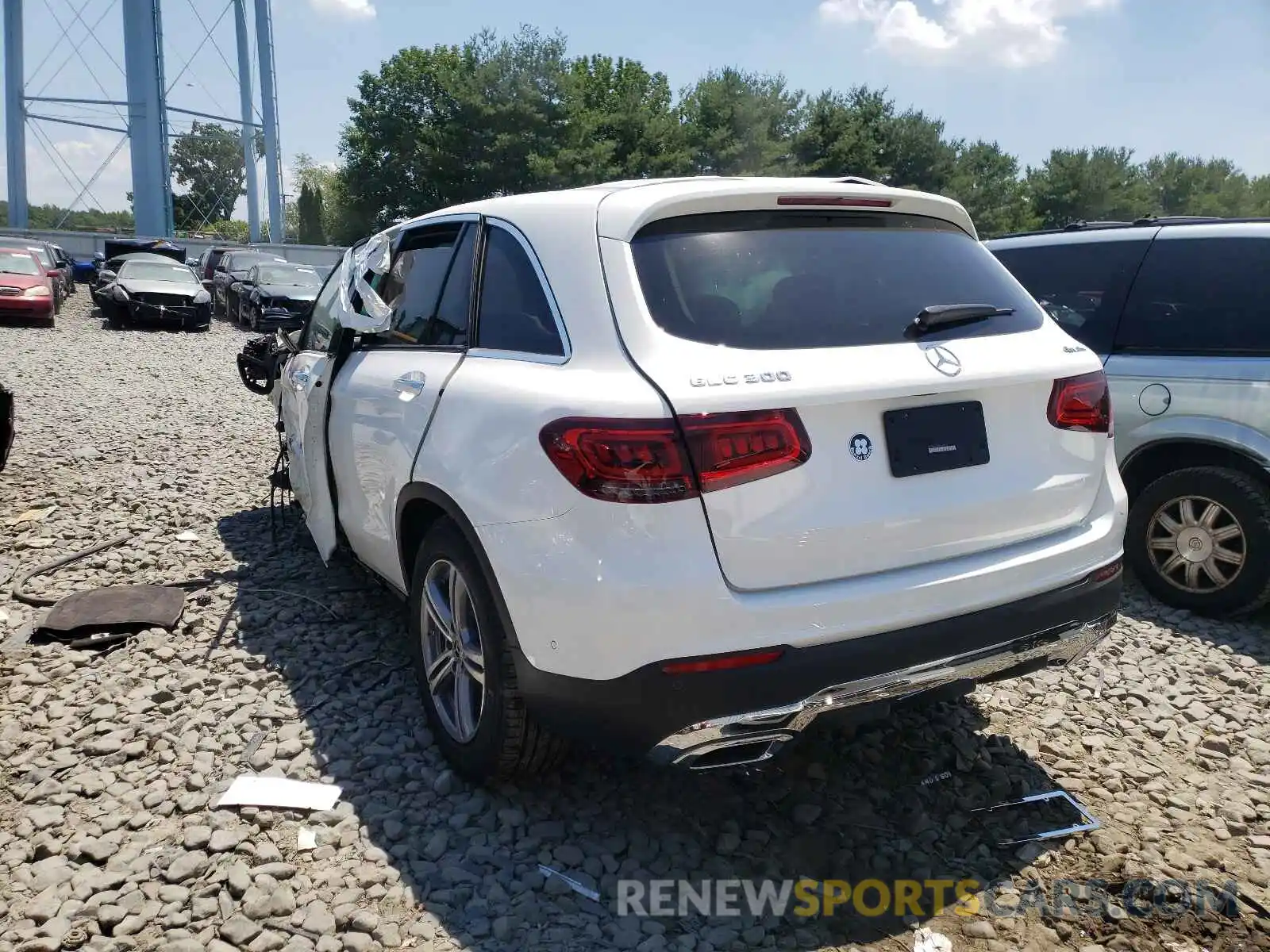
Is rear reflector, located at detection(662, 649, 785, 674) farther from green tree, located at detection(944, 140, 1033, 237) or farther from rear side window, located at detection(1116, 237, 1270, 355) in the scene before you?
green tree, located at detection(944, 140, 1033, 237)

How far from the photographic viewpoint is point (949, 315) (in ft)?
9.07

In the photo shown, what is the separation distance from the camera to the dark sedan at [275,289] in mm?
19531

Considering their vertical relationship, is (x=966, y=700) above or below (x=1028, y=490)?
below

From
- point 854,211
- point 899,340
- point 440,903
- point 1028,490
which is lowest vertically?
point 440,903

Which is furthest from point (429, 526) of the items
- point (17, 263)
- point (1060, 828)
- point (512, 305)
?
point (17, 263)

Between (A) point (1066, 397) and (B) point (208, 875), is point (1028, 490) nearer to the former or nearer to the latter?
(A) point (1066, 397)

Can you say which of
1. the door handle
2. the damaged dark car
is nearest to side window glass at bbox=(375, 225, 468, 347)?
the door handle

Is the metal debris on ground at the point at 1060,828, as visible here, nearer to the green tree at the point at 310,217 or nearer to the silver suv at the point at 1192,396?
the silver suv at the point at 1192,396

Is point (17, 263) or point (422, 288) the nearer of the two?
point (422, 288)

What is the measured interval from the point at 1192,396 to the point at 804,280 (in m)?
2.97

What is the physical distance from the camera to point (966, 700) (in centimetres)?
381

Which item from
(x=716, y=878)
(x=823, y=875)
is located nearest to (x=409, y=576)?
(x=716, y=878)

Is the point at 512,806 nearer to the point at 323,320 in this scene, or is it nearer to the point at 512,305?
the point at 512,305

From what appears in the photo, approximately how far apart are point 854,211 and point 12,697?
3.66 m
